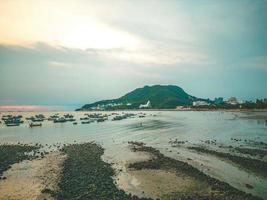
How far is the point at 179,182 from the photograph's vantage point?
25516mm

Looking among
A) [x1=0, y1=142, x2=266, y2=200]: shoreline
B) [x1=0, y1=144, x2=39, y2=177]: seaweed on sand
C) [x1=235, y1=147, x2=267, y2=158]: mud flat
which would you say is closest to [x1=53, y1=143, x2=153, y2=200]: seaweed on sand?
[x1=0, y1=142, x2=266, y2=200]: shoreline

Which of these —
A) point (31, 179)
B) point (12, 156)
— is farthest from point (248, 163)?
point (12, 156)

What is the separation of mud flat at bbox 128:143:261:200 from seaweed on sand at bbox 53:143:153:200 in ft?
10.0

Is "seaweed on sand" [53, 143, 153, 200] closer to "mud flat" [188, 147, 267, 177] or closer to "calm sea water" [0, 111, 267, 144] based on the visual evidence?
"mud flat" [188, 147, 267, 177]

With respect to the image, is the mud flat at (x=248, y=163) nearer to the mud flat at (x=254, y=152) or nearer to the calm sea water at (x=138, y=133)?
the mud flat at (x=254, y=152)

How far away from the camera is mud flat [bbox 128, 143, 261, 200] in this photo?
21.9 meters

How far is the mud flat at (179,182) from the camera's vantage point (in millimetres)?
21891

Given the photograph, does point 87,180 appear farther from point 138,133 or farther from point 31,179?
point 138,133

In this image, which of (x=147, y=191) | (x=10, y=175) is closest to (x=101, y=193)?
(x=147, y=191)

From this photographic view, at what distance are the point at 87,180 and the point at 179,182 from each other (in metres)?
9.17

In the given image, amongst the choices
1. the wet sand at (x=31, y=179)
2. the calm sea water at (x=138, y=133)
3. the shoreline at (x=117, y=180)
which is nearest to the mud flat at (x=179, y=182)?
the shoreline at (x=117, y=180)

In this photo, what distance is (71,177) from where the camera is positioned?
2752 centimetres

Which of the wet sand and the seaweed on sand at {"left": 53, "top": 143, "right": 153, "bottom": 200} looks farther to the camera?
the wet sand

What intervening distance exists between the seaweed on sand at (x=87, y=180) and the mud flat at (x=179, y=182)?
3.05m
